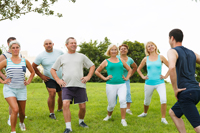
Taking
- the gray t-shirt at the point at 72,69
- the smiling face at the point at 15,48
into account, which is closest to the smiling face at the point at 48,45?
the gray t-shirt at the point at 72,69

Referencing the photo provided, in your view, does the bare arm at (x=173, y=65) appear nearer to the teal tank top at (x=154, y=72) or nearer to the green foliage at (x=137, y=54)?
the teal tank top at (x=154, y=72)

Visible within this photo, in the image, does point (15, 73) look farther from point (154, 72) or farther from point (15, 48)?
point (154, 72)

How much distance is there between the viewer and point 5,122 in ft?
25.3

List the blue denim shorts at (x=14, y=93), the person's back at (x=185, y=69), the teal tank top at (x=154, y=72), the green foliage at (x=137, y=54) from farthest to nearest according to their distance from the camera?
the green foliage at (x=137, y=54)
the teal tank top at (x=154, y=72)
the blue denim shorts at (x=14, y=93)
the person's back at (x=185, y=69)

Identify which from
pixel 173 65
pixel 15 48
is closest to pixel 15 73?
pixel 15 48

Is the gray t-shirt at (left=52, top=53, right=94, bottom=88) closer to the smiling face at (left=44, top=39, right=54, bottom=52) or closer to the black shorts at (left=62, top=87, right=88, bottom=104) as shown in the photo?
the black shorts at (left=62, top=87, right=88, bottom=104)

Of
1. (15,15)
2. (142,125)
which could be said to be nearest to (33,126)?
(142,125)

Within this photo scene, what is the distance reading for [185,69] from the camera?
13.8ft

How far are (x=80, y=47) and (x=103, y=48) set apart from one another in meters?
4.46

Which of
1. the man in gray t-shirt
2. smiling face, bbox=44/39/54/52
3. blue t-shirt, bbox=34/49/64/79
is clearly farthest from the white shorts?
smiling face, bbox=44/39/54/52

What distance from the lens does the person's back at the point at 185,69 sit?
4.20 meters

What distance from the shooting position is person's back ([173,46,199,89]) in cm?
420

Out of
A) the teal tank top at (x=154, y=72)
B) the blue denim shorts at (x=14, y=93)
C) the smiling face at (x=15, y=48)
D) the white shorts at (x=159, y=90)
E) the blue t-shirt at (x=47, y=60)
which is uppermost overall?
the smiling face at (x=15, y=48)

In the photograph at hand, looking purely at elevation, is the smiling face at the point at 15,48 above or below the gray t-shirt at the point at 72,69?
above
